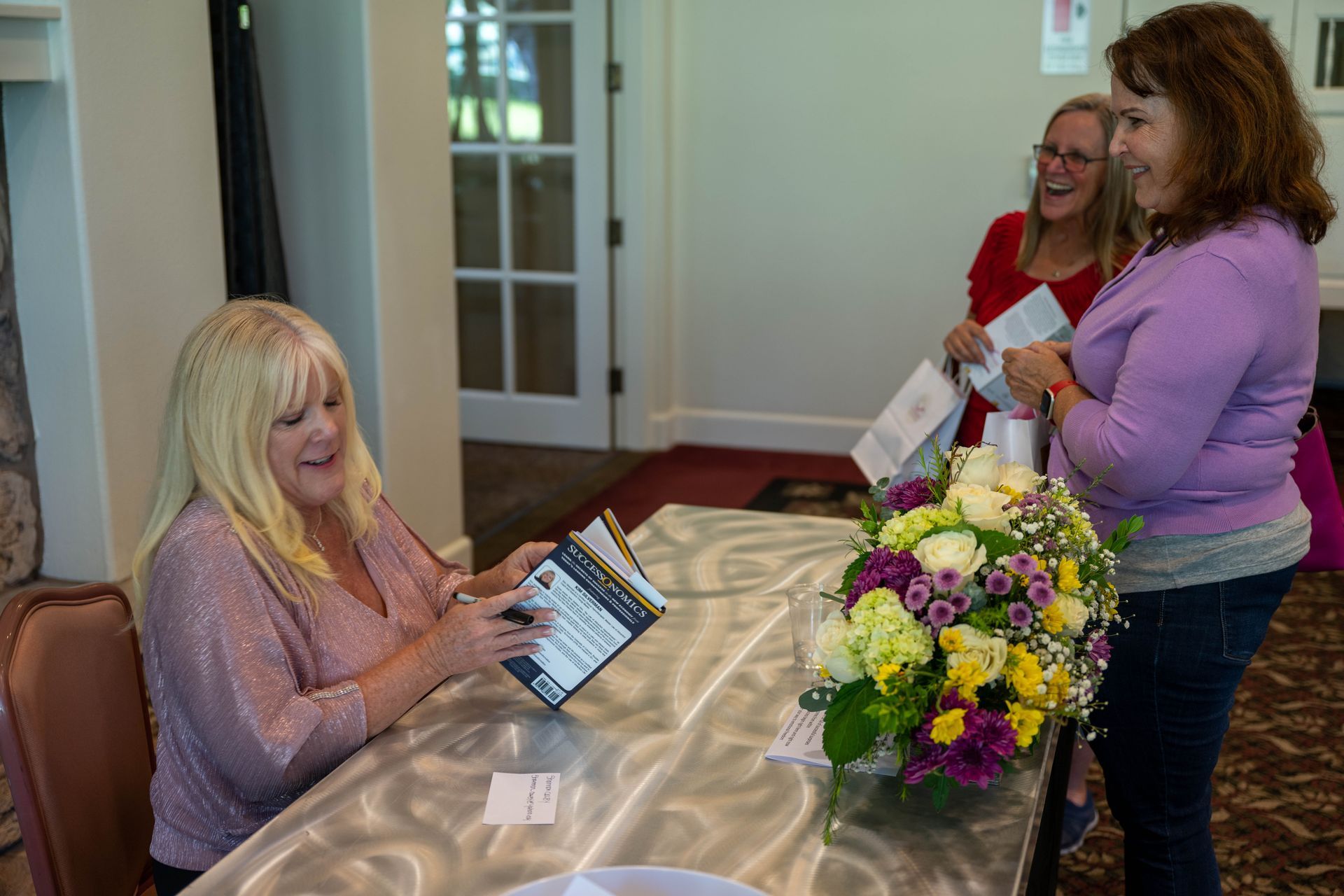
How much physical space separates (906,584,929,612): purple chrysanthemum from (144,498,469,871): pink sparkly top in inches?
27.8

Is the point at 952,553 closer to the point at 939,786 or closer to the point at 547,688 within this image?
the point at 939,786

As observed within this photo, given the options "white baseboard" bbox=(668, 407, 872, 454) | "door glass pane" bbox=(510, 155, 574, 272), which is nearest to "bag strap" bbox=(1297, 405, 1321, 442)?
"white baseboard" bbox=(668, 407, 872, 454)

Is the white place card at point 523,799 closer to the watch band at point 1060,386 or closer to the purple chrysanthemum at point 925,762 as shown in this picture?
the purple chrysanthemum at point 925,762

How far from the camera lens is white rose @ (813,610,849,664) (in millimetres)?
1316

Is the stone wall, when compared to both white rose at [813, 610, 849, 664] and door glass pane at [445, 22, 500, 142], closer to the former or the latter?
white rose at [813, 610, 849, 664]

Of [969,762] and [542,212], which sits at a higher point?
[542,212]

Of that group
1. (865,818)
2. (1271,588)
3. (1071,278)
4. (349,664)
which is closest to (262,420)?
(349,664)

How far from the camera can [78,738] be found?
5.04ft

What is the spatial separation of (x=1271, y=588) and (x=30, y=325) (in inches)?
96.4

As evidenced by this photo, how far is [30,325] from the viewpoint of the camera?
262 cm

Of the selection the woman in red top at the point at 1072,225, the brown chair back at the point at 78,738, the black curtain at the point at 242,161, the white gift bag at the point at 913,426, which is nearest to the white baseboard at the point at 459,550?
the black curtain at the point at 242,161

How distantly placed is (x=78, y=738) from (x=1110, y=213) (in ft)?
6.81

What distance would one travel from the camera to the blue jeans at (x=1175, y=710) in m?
1.69

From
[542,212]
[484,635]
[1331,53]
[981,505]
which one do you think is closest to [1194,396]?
[981,505]
